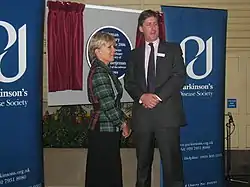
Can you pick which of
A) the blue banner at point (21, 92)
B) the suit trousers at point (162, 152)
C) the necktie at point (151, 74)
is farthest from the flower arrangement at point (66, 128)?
the blue banner at point (21, 92)

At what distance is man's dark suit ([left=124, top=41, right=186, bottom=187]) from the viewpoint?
4.14m

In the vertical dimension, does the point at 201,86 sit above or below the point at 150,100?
above

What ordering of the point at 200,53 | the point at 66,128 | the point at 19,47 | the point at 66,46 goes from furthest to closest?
1. the point at 66,128
2. the point at 200,53
3. the point at 66,46
4. the point at 19,47

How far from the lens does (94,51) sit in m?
4.41

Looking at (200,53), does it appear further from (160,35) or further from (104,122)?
(104,122)

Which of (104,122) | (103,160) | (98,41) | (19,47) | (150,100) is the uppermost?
(98,41)

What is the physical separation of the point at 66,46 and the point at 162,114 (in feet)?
3.82

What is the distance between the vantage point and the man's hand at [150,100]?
4109 mm

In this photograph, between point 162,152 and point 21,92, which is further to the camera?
point 162,152

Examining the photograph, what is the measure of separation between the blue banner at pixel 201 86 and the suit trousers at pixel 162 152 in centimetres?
49

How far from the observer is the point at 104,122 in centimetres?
428

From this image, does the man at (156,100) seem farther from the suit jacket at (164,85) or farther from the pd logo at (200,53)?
the pd logo at (200,53)

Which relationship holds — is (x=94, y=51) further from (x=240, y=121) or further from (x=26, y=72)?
(x=240, y=121)

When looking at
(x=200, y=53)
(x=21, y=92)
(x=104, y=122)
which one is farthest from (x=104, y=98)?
(x=200, y=53)
